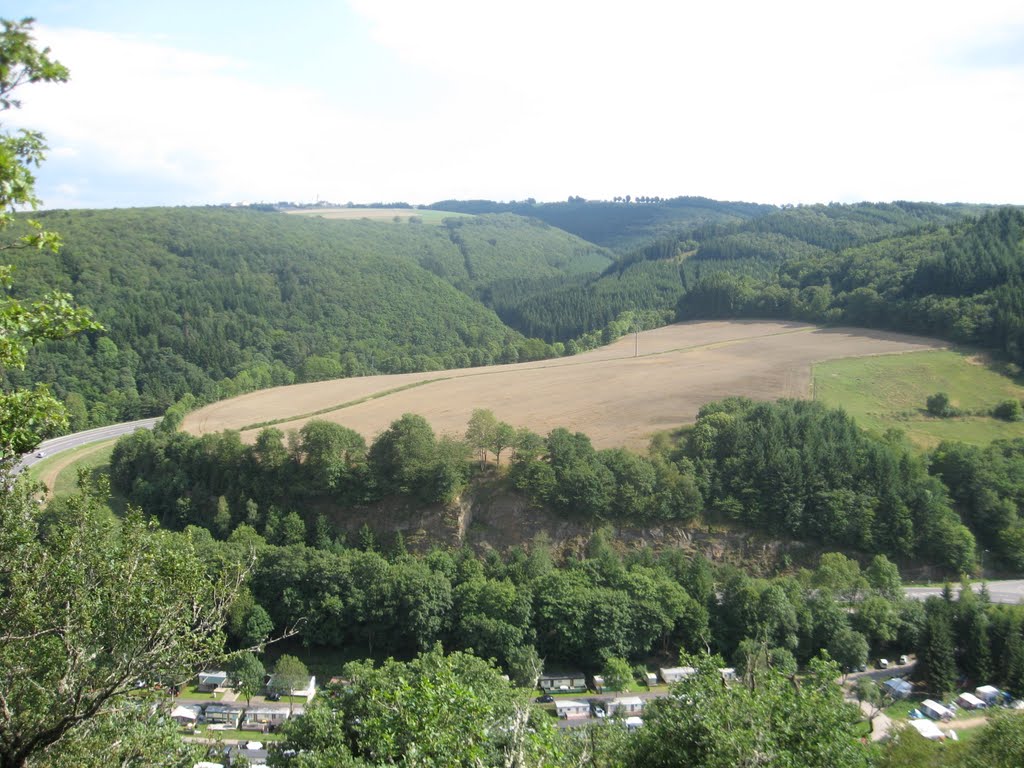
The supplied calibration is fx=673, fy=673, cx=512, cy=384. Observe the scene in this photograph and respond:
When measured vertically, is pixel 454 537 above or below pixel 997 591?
above

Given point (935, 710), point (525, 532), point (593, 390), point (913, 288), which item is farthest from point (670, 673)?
point (913, 288)

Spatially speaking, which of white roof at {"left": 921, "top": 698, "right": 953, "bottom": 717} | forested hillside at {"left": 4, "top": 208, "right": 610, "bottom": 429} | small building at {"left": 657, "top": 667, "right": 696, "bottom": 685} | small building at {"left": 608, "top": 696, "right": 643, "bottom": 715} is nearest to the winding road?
forested hillside at {"left": 4, "top": 208, "right": 610, "bottom": 429}

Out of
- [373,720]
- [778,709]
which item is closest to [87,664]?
[373,720]

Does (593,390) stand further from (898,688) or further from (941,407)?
(898,688)

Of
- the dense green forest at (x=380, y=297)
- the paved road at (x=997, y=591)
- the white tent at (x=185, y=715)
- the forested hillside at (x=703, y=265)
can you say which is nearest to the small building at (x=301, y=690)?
the white tent at (x=185, y=715)

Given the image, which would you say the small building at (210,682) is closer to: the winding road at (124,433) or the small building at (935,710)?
the winding road at (124,433)

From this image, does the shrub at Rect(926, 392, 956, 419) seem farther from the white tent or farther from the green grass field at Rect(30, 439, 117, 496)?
the green grass field at Rect(30, 439, 117, 496)

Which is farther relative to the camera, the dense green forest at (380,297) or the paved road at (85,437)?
the dense green forest at (380,297)
